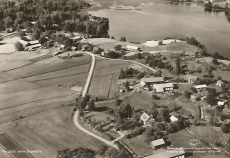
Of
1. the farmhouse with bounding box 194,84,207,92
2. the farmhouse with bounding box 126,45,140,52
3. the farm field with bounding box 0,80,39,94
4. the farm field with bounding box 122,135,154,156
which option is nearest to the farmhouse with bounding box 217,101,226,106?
the farmhouse with bounding box 194,84,207,92

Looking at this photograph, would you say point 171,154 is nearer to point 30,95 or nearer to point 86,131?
point 86,131

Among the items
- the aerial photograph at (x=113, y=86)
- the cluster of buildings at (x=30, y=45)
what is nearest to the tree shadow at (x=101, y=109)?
the aerial photograph at (x=113, y=86)

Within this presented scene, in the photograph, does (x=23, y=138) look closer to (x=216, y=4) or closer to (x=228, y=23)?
(x=228, y=23)

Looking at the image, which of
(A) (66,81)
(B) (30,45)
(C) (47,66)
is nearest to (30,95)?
(A) (66,81)

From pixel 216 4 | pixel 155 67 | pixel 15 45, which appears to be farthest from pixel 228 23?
pixel 15 45

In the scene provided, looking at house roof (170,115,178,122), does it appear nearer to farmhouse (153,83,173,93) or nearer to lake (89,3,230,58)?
farmhouse (153,83,173,93)

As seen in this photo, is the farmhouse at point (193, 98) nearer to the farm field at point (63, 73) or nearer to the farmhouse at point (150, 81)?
the farmhouse at point (150, 81)
